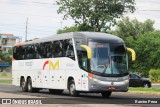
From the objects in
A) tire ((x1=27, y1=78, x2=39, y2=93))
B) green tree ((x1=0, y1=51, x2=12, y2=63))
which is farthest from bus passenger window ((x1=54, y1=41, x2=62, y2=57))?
green tree ((x1=0, y1=51, x2=12, y2=63))

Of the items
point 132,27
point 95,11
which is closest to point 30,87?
point 95,11

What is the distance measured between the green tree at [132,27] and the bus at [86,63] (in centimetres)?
7299

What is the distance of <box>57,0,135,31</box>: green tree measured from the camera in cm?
6166

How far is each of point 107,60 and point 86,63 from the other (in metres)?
1.13

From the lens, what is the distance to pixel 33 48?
112ft

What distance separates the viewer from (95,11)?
62.4 m

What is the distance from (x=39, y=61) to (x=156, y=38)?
5669cm

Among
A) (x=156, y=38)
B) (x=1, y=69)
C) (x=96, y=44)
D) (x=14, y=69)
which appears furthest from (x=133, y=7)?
(x=1, y=69)

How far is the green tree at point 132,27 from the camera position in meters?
105

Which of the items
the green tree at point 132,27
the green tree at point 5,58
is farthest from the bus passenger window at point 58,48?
the green tree at point 5,58

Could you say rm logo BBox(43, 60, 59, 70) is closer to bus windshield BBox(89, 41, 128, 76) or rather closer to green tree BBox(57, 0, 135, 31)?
bus windshield BBox(89, 41, 128, 76)

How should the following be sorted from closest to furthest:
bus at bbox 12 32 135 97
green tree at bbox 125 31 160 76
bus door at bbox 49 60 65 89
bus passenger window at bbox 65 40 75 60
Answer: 1. bus at bbox 12 32 135 97
2. bus passenger window at bbox 65 40 75 60
3. bus door at bbox 49 60 65 89
4. green tree at bbox 125 31 160 76

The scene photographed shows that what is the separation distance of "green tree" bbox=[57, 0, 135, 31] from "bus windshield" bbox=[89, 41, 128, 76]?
113 ft

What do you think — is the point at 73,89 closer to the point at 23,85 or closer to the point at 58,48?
the point at 58,48
